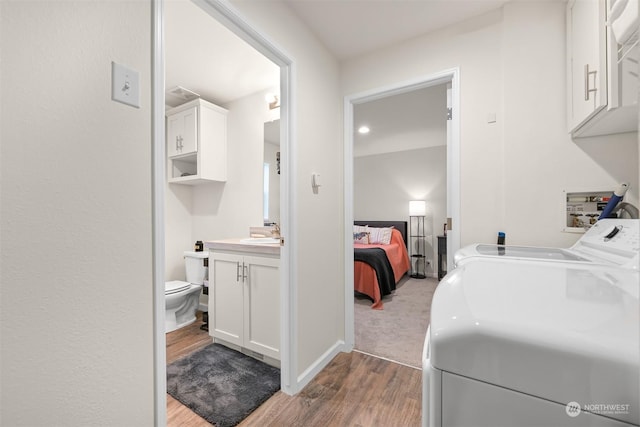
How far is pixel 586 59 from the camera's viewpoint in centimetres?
123

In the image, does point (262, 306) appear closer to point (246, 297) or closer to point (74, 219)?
point (246, 297)

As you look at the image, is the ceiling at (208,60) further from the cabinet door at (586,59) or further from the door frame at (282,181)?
the cabinet door at (586,59)

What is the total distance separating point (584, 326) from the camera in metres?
0.38

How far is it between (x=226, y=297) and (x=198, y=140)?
1617mm

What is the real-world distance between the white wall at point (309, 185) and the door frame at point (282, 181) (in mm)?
46

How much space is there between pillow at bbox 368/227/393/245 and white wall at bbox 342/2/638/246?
9.08 feet

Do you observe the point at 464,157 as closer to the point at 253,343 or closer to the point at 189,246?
the point at 253,343

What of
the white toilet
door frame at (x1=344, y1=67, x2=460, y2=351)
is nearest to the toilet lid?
the white toilet

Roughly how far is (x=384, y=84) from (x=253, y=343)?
7.31 ft

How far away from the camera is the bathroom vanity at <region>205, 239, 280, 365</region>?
1.89 metres

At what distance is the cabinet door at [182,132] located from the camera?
2748mm

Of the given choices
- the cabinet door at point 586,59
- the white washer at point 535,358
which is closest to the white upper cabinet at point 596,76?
the cabinet door at point 586,59

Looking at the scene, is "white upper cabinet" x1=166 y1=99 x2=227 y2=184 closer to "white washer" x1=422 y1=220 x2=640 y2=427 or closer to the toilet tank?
the toilet tank

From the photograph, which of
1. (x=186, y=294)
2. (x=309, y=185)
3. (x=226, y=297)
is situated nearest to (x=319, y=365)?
(x=226, y=297)
